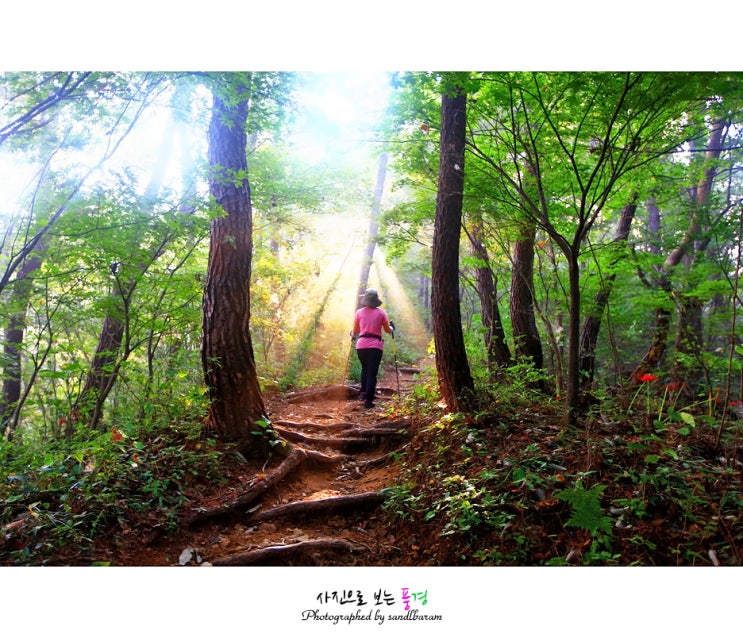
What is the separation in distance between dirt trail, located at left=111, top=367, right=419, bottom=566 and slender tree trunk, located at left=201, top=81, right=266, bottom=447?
24.1 inches

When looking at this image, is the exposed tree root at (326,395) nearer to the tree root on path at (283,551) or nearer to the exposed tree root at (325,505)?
the exposed tree root at (325,505)

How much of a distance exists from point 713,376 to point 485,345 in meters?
6.25

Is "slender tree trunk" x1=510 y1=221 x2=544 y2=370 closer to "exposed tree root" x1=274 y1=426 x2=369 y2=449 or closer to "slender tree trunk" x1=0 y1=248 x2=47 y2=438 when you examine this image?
"exposed tree root" x1=274 y1=426 x2=369 y2=449

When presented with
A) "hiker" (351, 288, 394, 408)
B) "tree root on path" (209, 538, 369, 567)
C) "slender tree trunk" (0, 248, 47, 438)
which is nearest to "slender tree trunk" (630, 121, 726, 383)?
"hiker" (351, 288, 394, 408)

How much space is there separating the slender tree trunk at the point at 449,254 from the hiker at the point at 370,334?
6.31 ft

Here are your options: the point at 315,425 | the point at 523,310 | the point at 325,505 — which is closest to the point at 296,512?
the point at 325,505

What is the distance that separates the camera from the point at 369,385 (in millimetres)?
7012

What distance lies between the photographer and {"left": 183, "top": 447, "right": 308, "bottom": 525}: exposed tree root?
340 centimetres

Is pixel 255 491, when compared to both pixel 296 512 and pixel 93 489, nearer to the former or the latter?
pixel 296 512

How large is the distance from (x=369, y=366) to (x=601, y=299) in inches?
154

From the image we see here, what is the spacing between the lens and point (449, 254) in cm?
488

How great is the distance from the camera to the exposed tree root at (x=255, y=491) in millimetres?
3405

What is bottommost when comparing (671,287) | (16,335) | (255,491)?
(255,491)
